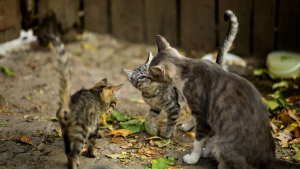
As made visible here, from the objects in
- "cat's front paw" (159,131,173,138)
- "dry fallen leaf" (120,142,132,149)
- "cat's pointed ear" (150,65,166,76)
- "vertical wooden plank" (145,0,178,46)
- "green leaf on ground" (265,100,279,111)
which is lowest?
"dry fallen leaf" (120,142,132,149)

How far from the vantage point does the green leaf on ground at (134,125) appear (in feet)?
16.0

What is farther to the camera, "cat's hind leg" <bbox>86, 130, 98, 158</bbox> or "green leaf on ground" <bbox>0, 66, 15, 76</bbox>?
"green leaf on ground" <bbox>0, 66, 15, 76</bbox>

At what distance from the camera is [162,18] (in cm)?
771

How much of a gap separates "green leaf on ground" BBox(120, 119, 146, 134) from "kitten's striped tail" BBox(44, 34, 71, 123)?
1460mm

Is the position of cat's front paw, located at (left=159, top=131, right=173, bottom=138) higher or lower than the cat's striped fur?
lower

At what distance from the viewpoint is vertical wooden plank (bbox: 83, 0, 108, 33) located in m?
7.96

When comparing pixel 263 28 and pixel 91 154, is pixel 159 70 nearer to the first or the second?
pixel 91 154

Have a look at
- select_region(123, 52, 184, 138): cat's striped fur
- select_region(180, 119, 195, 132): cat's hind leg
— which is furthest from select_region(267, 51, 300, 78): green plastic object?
select_region(123, 52, 184, 138): cat's striped fur

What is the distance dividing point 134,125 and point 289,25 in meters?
3.94

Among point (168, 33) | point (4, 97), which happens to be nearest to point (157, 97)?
point (4, 97)

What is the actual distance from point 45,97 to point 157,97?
2233 millimetres

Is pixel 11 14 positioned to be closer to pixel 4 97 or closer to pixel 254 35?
pixel 4 97

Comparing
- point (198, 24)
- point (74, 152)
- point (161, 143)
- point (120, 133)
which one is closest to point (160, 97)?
point (161, 143)

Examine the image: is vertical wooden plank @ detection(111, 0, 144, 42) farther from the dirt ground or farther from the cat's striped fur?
the cat's striped fur
